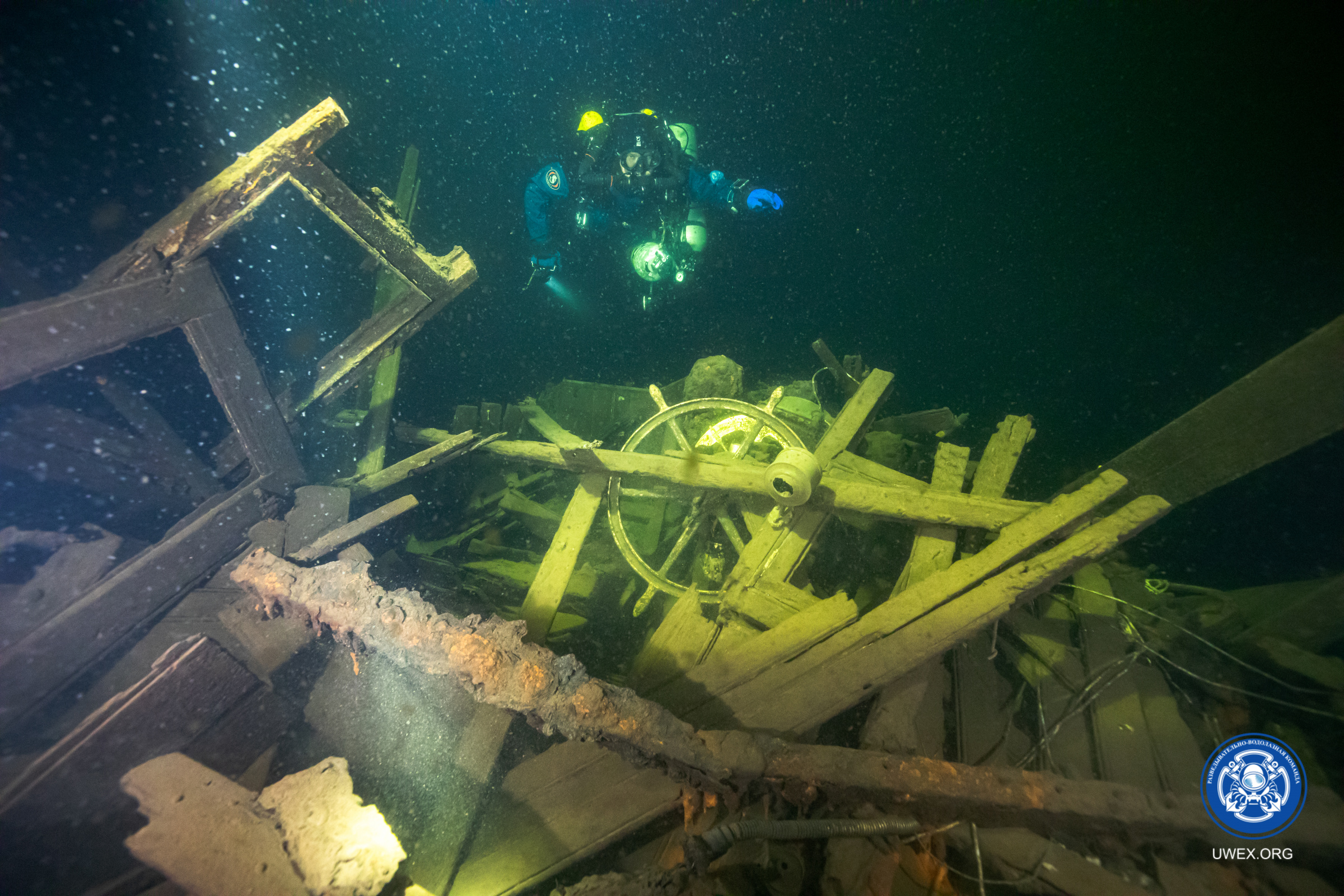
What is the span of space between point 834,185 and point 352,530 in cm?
1316

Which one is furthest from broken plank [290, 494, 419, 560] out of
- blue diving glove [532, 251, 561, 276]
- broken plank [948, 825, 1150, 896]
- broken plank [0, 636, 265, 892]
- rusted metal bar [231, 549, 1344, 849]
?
broken plank [948, 825, 1150, 896]

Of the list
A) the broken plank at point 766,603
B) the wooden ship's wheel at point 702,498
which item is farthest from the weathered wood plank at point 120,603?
the broken plank at point 766,603

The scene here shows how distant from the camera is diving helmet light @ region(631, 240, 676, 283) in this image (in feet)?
18.5

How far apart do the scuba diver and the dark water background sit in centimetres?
174

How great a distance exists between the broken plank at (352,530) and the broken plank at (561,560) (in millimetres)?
1105

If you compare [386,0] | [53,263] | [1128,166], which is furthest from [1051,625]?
[386,0]

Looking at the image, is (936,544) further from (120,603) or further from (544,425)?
(120,603)

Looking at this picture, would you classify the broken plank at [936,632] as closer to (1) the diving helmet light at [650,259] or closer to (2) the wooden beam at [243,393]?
(2) the wooden beam at [243,393]

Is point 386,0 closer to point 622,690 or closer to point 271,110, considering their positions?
point 271,110

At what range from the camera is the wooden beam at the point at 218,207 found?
2.14m

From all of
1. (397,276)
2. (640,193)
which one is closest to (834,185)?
(640,193)

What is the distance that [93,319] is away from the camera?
1.91m

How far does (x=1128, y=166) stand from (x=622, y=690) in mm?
11753

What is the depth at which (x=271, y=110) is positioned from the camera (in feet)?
13.8
